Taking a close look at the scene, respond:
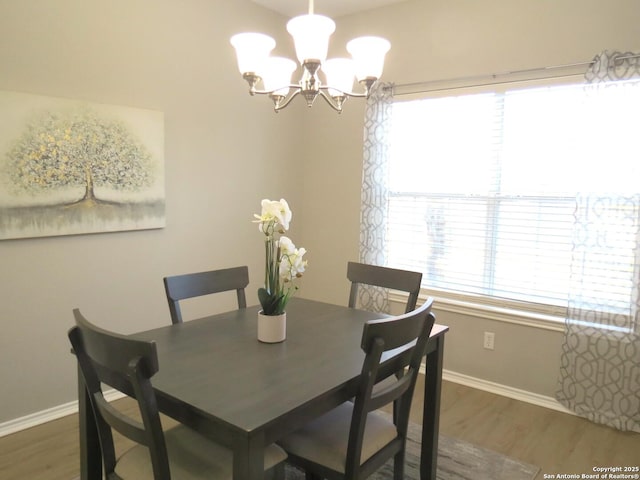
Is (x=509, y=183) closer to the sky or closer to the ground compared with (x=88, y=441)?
closer to the sky

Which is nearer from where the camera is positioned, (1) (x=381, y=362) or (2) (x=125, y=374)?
(2) (x=125, y=374)

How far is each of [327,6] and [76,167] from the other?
2.22 m

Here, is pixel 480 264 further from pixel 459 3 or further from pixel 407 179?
pixel 459 3

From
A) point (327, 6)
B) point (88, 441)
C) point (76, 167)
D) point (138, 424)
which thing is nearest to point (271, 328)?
point (138, 424)

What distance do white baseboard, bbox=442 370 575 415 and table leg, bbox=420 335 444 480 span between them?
126 centimetres

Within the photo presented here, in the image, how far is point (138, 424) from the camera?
140cm

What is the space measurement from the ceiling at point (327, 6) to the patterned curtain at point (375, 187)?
62 cm

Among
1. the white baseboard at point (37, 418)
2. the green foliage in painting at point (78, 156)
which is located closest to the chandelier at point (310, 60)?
the green foliage in painting at point (78, 156)

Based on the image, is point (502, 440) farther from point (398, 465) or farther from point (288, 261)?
point (288, 261)

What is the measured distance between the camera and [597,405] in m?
2.83

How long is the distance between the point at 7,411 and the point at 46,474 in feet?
1.75

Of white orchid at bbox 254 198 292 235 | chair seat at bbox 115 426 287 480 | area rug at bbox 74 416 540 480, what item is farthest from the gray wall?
white orchid at bbox 254 198 292 235

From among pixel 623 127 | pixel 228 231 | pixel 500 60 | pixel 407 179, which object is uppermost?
pixel 500 60

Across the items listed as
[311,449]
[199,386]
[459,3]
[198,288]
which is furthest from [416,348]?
[459,3]
